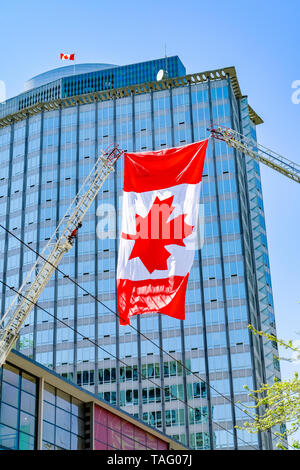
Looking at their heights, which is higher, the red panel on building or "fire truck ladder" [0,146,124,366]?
"fire truck ladder" [0,146,124,366]

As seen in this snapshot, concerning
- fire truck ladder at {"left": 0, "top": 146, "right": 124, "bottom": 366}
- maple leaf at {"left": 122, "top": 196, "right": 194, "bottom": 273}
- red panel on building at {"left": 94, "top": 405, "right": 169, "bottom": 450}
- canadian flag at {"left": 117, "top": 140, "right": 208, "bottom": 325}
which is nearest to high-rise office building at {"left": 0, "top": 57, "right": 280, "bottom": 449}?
red panel on building at {"left": 94, "top": 405, "right": 169, "bottom": 450}

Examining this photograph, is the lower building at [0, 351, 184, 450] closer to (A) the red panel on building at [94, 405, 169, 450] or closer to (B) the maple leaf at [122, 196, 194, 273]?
(A) the red panel on building at [94, 405, 169, 450]

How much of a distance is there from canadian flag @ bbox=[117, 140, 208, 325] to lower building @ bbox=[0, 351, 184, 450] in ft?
51.8

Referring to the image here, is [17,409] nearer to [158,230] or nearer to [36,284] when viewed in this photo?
[36,284]

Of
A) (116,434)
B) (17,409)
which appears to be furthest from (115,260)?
(17,409)

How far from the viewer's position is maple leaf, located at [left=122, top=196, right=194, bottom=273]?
2817 centimetres

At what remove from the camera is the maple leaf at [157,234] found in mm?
28172

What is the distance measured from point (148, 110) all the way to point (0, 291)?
Answer: 41.7 m

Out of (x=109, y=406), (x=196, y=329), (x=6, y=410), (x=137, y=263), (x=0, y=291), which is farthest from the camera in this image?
(x=0, y=291)

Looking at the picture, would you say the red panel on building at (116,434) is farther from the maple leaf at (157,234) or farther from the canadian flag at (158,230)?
the maple leaf at (157,234)

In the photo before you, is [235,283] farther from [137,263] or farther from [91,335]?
[137,263]

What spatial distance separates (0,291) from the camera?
135 meters

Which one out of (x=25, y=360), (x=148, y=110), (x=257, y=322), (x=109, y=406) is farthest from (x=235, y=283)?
(x=25, y=360)

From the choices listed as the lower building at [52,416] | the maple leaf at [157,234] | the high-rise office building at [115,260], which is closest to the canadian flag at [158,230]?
the maple leaf at [157,234]
